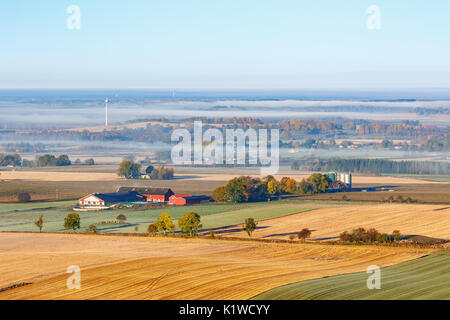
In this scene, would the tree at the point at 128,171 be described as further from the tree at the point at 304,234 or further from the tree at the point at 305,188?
the tree at the point at 304,234

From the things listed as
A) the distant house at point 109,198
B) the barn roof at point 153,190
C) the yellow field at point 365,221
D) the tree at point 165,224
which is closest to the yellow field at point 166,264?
the tree at point 165,224

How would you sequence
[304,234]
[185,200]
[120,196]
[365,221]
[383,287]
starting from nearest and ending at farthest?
1. [383,287]
2. [304,234]
3. [365,221]
4. [185,200]
5. [120,196]

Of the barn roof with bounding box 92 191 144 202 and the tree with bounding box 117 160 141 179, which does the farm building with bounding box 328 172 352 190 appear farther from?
the tree with bounding box 117 160 141 179

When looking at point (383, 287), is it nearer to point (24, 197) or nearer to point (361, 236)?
point (361, 236)

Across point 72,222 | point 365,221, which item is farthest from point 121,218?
point 365,221

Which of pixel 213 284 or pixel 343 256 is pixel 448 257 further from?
pixel 213 284
